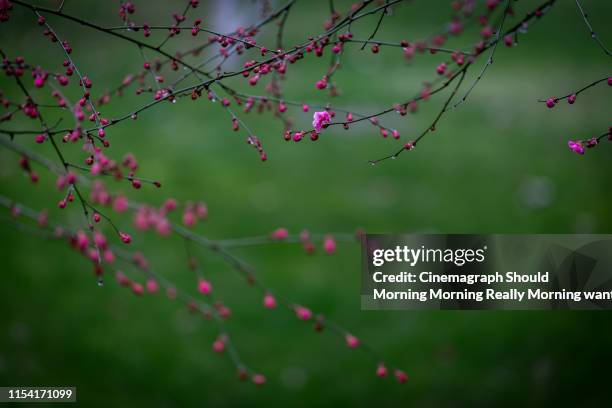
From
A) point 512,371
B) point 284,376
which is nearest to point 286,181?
point 284,376

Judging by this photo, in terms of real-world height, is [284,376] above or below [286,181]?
below

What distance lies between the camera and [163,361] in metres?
3.74

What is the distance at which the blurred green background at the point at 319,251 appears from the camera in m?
3.61

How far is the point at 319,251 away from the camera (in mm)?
4871

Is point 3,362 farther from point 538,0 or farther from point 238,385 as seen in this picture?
point 538,0

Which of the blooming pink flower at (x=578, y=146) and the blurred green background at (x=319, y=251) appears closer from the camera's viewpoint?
the blooming pink flower at (x=578, y=146)

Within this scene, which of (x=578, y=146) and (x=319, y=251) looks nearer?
(x=578, y=146)

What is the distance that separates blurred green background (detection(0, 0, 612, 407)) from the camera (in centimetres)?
361

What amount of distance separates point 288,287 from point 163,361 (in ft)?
3.84

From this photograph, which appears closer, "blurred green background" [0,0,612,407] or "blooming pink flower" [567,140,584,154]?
"blooming pink flower" [567,140,584,154]

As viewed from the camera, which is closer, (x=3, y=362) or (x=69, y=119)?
(x=3, y=362)

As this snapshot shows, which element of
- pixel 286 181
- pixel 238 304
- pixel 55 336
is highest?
pixel 286 181

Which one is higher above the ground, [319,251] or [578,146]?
[319,251]

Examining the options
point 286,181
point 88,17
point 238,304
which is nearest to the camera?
point 238,304
